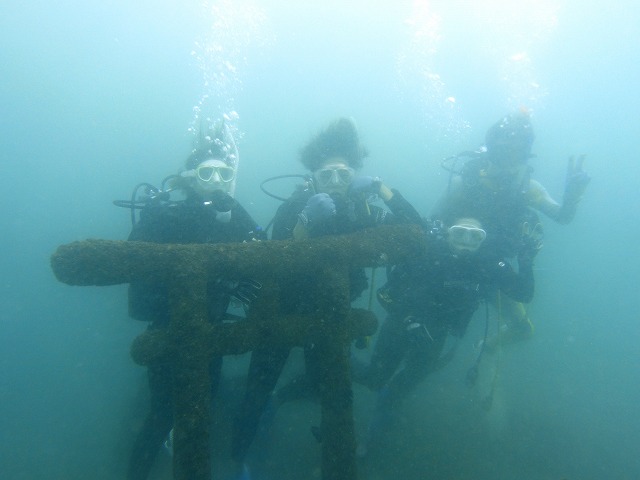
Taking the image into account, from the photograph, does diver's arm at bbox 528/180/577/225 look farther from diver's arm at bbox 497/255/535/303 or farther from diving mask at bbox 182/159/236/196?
diving mask at bbox 182/159/236/196

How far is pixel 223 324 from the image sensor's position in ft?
8.68

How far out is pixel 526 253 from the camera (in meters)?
5.08

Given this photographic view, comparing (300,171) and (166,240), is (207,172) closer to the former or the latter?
(166,240)

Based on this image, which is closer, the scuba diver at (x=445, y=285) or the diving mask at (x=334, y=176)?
the diving mask at (x=334, y=176)

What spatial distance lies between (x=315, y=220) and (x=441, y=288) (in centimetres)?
222

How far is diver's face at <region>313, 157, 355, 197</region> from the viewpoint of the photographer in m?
4.65

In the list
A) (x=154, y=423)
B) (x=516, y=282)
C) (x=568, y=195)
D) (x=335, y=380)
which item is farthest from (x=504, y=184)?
(x=154, y=423)

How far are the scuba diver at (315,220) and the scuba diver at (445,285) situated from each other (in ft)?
2.77

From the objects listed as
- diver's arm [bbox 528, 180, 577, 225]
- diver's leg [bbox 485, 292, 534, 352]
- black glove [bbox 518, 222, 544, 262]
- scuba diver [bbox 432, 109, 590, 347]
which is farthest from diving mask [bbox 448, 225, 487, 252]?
diver's leg [bbox 485, 292, 534, 352]

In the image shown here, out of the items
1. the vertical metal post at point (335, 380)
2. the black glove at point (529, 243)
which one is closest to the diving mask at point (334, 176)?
the vertical metal post at point (335, 380)

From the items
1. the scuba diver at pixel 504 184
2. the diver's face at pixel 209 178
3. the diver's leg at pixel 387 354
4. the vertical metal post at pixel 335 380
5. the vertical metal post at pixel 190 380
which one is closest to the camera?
the vertical metal post at pixel 190 380

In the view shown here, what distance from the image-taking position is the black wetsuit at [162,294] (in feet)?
12.9

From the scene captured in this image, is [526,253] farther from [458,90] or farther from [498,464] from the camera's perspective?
[458,90]

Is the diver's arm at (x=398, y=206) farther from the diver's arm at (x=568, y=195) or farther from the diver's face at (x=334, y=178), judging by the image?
the diver's arm at (x=568, y=195)
